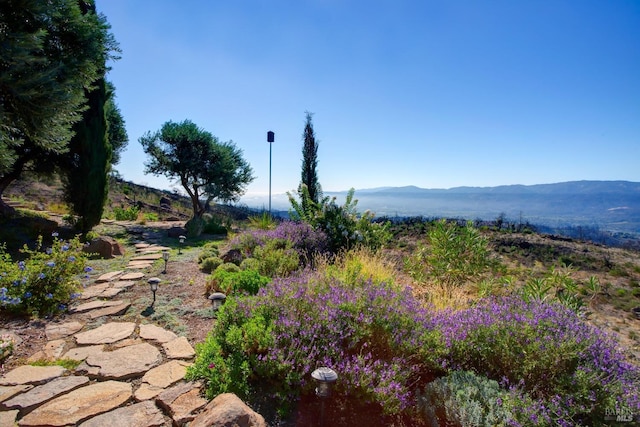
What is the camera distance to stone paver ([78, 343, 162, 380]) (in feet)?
8.13

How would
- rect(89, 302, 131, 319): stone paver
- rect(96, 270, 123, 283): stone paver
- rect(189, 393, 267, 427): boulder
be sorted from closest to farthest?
rect(189, 393, 267, 427): boulder < rect(89, 302, 131, 319): stone paver < rect(96, 270, 123, 283): stone paver

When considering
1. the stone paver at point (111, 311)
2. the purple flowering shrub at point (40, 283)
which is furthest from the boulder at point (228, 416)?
the purple flowering shrub at point (40, 283)

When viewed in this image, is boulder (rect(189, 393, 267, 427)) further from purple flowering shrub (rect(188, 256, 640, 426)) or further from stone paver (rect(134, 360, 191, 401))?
stone paver (rect(134, 360, 191, 401))

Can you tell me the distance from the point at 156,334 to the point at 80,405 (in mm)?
1066

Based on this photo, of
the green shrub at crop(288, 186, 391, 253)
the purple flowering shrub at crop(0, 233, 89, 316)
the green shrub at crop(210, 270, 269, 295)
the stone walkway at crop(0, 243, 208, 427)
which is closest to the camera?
the stone walkway at crop(0, 243, 208, 427)

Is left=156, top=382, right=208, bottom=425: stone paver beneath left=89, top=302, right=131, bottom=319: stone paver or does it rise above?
beneath

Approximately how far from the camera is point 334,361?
7.54 ft

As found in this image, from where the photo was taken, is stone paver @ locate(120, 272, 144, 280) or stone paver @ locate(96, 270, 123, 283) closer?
stone paver @ locate(96, 270, 123, 283)

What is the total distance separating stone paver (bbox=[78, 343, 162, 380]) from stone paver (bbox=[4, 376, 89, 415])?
122mm

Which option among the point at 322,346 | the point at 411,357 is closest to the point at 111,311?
the point at 322,346

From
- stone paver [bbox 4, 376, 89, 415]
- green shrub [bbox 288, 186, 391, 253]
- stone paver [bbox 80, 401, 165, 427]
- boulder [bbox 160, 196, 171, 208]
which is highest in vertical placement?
boulder [bbox 160, 196, 171, 208]

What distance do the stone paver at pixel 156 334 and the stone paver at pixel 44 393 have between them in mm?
690

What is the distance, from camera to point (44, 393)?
7.19 ft

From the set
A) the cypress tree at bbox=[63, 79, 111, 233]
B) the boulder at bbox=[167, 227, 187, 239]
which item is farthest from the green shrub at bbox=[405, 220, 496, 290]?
the cypress tree at bbox=[63, 79, 111, 233]
